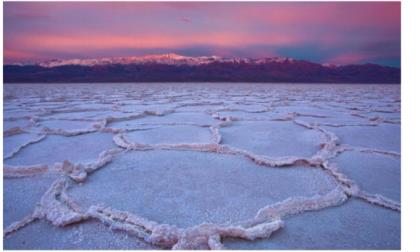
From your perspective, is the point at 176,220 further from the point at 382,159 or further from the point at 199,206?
the point at 382,159

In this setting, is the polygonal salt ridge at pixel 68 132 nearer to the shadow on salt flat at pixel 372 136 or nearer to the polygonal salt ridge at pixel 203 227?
the polygonal salt ridge at pixel 203 227

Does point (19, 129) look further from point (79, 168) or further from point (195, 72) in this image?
point (195, 72)

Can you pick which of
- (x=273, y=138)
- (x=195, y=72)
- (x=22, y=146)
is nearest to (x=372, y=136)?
(x=273, y=138)

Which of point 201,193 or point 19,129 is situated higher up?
point 19,129

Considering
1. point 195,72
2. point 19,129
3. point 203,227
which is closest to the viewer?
point 203,227

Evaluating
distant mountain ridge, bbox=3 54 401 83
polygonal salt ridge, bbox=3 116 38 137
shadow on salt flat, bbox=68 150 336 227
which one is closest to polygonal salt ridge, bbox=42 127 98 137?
polygonal salt ridge, bbox=3 116 38 137

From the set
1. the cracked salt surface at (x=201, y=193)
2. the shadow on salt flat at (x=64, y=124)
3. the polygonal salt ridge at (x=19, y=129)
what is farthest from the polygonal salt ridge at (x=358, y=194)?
the polygonal salt ridge at (x=19, y=129)
